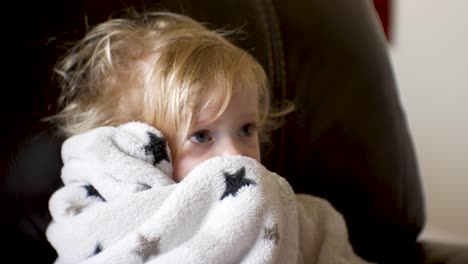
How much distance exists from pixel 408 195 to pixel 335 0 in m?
0.32

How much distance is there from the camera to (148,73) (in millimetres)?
767

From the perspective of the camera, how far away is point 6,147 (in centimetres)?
76

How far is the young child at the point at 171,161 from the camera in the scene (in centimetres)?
62

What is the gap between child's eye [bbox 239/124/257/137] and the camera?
0.79 metres

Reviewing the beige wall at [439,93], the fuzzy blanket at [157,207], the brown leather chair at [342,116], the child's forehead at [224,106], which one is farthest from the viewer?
the beige wall at [439,93]

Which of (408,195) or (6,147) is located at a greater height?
(6,147)

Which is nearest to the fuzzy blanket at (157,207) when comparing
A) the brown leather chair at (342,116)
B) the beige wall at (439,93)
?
the brown leather chair at (342,116)

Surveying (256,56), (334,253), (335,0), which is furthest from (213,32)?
(334,253)

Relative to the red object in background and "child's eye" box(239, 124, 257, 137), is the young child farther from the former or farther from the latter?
the red object in background

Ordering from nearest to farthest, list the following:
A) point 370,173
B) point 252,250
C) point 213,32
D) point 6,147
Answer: point 252,250 → point 6,147 → point 213,32 → point 370,173

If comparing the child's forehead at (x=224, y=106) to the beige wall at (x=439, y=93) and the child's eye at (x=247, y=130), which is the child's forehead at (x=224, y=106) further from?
the beige wall at (x=439, y=93)

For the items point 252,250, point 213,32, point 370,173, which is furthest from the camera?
point 370,173

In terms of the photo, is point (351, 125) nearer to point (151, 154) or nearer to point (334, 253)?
point (334, 253)

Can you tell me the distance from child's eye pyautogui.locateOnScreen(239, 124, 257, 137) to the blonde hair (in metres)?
0.05
